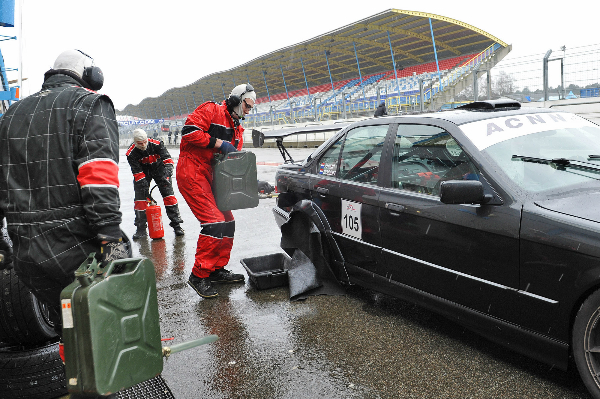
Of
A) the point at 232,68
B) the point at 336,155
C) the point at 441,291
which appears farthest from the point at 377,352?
the point at 232,68

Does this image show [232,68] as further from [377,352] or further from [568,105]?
[377,352]

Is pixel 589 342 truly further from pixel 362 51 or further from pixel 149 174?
pixel 362 51

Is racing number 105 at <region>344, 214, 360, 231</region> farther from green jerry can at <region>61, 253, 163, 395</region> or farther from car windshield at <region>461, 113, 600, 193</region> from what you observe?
green jerry can at <region>61, 253, 163, 395</region>

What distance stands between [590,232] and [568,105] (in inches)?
512

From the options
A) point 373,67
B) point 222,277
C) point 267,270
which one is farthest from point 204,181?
point 373,67

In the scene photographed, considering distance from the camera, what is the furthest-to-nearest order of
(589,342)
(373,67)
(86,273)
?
1. (373,67)
2. (589,342)
3. (86,273)

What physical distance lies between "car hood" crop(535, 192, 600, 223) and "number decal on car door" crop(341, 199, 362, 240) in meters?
1.36

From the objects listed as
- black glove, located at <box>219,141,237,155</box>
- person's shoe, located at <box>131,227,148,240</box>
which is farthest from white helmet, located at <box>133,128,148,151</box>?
black glove, located at <box>219,141,237,155</box>

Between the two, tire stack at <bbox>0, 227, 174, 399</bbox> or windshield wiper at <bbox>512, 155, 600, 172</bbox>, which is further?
windshield wiper at <bbox>512, 155, 600, 172</bbox>

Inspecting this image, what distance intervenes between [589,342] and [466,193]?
908 millimetres

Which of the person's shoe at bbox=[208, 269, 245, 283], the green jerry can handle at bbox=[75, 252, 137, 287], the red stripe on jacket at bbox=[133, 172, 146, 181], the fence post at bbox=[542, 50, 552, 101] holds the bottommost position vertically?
the person's shoe at bbox=[208, 269, 245, 283]

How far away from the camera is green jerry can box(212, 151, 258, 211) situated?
4.17 m

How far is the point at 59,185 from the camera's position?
6.89 feet

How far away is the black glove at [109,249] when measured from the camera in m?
2.06
